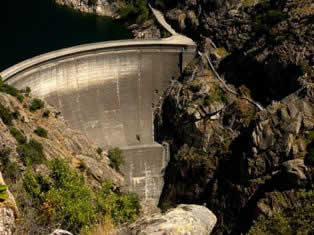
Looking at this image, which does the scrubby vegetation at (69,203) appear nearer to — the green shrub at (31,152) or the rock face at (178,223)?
the rock face at (178,223)

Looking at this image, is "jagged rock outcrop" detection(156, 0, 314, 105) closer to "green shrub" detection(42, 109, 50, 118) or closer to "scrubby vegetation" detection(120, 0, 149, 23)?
"scrubby vegetation" detection(120, 0, 149, 23)

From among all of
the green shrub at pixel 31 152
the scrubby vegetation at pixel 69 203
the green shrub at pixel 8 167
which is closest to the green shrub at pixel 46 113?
the green shrub at pixel 31 152

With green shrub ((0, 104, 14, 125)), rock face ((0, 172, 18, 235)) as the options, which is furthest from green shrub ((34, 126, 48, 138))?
rock face ((0, 172, 18, 235))

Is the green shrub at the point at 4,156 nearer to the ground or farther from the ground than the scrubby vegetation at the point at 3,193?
nearer to the ground

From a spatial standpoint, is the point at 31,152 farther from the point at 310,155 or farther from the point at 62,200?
the point at 310,155

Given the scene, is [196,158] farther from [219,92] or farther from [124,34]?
[124,34]

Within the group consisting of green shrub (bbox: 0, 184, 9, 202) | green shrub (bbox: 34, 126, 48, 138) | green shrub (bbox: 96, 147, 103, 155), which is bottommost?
green shrub (bbox: 96, 147, 103, 155)
